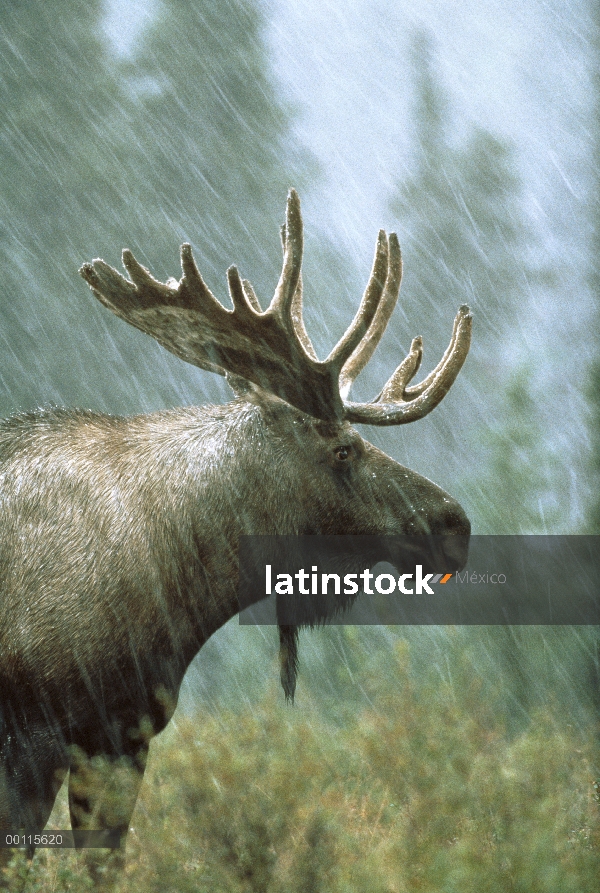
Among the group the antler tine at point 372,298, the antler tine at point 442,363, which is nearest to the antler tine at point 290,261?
the antler tine at point 372,298

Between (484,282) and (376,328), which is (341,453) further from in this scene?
(484,282)

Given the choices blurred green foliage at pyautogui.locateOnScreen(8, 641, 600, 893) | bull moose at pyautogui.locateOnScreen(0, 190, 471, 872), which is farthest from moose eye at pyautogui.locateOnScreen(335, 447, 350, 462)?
blurred green foliage at pyautogui.locateOnScreen(8, 641, 600, 893)

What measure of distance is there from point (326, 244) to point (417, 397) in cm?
523

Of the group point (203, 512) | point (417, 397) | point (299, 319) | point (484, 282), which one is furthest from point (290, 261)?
point (484, 282)

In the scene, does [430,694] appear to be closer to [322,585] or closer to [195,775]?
[195,775]

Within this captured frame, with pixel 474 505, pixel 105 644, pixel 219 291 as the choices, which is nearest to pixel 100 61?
pixel 219 291

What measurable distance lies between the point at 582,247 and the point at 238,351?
5.30m

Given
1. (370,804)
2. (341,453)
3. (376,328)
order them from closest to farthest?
(370,804) < (341,453) < (376,328)

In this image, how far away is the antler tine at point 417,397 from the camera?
285 centimetres

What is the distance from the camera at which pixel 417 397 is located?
2947 mm

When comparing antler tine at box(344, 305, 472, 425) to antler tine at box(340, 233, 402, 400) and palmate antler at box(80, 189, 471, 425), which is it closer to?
palmate antler at box(80, 189, 471, 425)

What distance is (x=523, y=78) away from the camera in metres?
8.30

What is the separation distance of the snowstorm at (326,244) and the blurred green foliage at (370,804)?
62cm

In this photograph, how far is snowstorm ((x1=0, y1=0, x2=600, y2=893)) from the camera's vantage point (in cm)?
300
